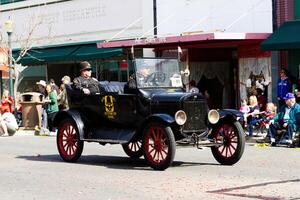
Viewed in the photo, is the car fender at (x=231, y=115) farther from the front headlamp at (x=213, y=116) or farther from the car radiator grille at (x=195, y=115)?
the car radiator grille at (x=195, y=115)

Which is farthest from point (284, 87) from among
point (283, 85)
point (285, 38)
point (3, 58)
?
point (3, 58)

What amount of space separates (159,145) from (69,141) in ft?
8.08

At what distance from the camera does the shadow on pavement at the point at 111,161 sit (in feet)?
43.2

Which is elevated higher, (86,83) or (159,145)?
(86,83)

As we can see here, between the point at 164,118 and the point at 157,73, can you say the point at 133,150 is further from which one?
the point at 164,118

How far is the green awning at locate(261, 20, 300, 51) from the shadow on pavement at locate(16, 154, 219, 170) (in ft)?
26.1

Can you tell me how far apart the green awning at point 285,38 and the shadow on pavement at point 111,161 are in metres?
7.96

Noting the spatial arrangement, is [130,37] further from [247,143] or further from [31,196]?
[31,196]

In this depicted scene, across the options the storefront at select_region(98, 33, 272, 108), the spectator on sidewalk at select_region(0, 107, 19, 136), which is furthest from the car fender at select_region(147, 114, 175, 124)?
the spectator on sidewalk at select_region(0, 107, 19, 136)

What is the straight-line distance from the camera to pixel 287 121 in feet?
55.7

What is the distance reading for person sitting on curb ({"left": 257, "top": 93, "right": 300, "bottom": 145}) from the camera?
55.1ft

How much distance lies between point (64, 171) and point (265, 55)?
11.9m

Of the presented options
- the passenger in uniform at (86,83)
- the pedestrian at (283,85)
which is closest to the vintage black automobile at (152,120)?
the passenger in uniform at (86,83)

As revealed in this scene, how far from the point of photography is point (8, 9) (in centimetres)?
3475
